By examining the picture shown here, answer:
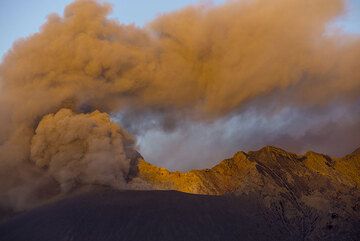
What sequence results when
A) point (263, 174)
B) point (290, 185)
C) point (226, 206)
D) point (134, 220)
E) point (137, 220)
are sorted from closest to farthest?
1. point (137, 220)
2. point (134, 220)
3. point (226, 206)
4. point (263, 174)
5. point (290, 185)

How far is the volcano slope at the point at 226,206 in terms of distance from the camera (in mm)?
80312

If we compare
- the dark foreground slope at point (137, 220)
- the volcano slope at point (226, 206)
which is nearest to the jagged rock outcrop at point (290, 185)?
the volcano slope at point (226, 206)

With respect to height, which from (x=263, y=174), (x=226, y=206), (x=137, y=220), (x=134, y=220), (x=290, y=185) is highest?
(x=263, y=174)

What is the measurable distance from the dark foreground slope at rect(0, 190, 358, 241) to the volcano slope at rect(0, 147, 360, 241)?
0.46 feet

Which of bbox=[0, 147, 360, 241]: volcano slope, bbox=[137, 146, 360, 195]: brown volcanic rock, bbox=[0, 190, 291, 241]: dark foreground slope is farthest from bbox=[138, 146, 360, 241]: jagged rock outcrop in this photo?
bbox=[0, 190, 291, 241]: dark foreground slope

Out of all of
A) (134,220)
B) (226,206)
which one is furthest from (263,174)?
(134,220)

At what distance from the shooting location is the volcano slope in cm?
8031

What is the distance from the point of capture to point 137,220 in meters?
82.8

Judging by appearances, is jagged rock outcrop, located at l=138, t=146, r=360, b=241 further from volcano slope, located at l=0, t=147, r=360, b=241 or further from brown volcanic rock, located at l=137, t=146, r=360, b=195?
volcano slope, located at l=0, t=147, r=360, b=241

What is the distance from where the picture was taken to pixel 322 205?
120 m

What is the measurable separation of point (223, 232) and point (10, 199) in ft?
112

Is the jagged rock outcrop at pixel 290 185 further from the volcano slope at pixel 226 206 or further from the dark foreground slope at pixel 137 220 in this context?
the dark foreground slope at pixel 137 220

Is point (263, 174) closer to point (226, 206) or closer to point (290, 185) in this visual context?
point (290, 185)

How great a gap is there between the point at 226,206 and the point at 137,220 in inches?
787
